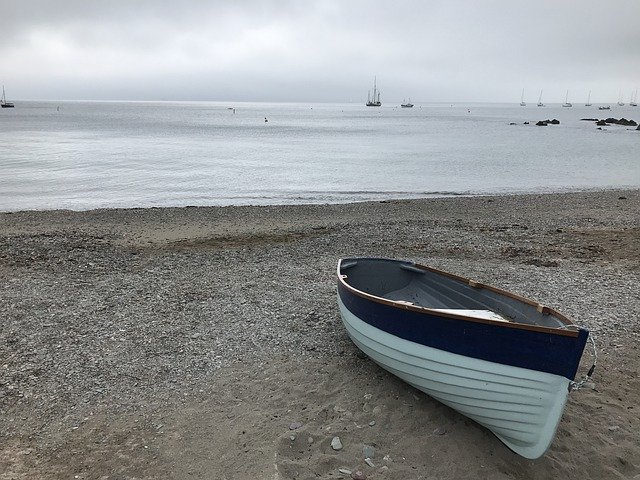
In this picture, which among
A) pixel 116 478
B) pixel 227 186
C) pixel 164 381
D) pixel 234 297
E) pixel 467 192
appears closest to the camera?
pixel 116 478

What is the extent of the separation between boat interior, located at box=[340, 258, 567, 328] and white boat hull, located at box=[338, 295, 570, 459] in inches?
40.7

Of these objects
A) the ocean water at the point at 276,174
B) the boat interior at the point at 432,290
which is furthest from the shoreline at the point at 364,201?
the boat interior at the point at 432,290

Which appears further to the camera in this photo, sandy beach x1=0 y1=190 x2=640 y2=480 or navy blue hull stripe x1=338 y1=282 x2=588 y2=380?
sandy beach x1=0 y1=190 x2=640 y2=480

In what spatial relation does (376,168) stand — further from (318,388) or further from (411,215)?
(318,388)

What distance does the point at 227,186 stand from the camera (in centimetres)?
3222

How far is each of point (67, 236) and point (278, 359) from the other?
11.4m

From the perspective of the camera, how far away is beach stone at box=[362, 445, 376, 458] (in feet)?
19.2

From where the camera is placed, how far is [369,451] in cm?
589

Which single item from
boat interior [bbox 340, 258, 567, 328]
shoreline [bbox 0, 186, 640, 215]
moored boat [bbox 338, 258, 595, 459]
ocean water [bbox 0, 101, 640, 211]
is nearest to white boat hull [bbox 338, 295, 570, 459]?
moored boat [bbox 338, 258, 595, 459]

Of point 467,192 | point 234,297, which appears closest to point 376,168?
point 467,192

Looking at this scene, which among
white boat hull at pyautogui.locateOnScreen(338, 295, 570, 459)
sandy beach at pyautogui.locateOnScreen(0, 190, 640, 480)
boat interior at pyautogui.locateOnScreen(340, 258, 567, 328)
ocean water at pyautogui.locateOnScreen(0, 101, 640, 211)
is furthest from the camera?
ocean water at pyautogui.locateOnScreen(0, 101, 640, 211)

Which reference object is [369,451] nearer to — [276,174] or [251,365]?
[251,365]

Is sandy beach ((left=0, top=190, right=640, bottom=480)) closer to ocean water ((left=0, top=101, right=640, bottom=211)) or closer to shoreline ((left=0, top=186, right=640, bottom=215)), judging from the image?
shoreline ((left=0, top=186, right=640, bottom=215))

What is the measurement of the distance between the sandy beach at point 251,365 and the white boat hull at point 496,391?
1.22 ft
